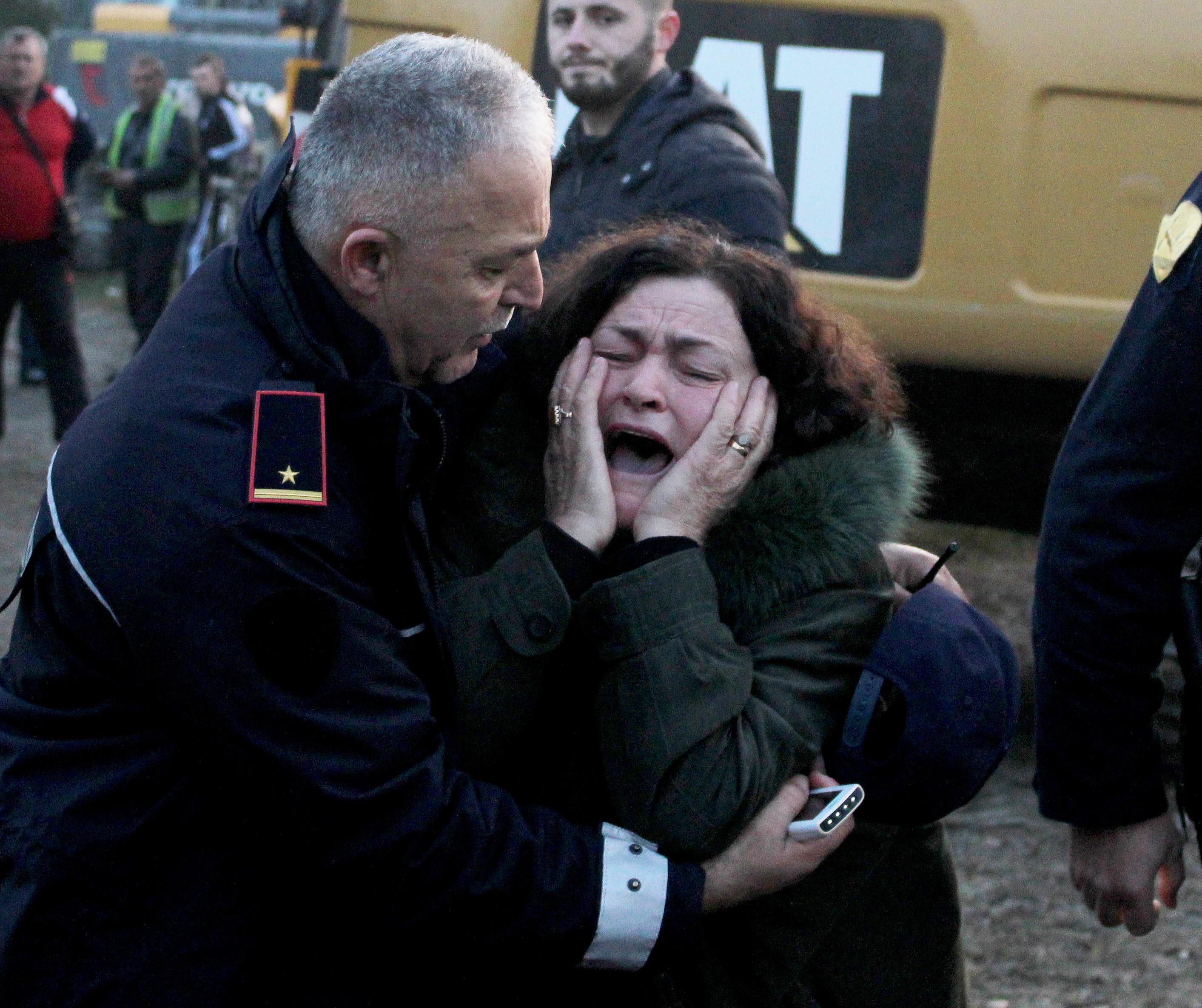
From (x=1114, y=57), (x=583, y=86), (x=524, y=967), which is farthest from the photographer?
(x=1114, y=57)

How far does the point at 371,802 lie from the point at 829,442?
85 centimetres

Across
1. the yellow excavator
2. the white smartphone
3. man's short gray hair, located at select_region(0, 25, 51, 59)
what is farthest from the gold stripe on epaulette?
man's short gray hair, located at select_region(0, 25, 51, 59)

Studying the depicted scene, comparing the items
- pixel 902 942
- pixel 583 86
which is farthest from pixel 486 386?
pixel 583 86

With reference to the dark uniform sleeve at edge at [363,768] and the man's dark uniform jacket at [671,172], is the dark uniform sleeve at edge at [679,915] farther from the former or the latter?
the man's dark uniform jacket at [671,172]

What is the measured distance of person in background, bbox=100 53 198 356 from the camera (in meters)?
8.80

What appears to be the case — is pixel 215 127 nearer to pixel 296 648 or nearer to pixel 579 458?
pixel 579 458

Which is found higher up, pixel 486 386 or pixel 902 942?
pixel 486 386

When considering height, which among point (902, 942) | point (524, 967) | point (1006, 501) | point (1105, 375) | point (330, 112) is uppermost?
point (330, 112)

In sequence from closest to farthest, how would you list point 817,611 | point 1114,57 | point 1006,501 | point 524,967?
point 524,967 → point 817,611 → point 1114,57 → point 1006,501

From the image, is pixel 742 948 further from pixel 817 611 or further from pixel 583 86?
pixel 583 86

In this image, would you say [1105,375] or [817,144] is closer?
[1105,375]

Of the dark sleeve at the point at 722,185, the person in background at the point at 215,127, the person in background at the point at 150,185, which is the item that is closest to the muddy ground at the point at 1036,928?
the dark sleeve at the point at 722,185

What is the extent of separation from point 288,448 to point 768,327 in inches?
32.3

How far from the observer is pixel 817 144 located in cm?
430
